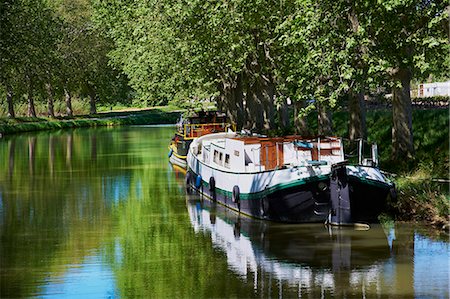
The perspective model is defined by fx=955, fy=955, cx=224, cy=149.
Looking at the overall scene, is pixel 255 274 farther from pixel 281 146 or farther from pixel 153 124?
pixel 153 124

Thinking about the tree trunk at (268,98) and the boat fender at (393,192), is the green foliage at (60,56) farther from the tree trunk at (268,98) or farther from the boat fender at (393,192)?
the boat fender at (393,192)

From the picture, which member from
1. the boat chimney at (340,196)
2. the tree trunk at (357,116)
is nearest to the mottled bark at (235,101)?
the tree trunk at (357,116)

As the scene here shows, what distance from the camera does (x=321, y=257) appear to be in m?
25.5

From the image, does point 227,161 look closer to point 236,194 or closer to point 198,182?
point 236,194

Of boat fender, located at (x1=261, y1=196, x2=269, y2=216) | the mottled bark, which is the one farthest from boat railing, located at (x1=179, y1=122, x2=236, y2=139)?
boat fender, located at (x1=261, y1=196, x2=269, y2=216)

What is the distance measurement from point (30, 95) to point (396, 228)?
82.5 meters

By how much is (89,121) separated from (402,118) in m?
79.8

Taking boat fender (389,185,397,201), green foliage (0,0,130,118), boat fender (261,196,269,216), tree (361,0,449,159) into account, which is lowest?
boat fender (261,196,269,216)

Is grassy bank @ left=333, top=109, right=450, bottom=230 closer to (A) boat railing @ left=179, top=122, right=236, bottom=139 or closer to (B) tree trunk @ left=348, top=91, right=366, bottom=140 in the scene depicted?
(B) tree trunk @ left=348, top=91, right=366, bottom=140

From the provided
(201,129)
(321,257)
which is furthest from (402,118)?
(201,129)

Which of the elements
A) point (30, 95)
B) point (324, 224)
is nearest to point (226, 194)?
point (324, 224)

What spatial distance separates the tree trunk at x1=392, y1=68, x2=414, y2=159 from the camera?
3441cm

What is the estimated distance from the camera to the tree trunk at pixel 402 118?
113 feet

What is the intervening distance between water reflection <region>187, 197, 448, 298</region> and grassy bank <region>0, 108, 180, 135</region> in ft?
212
